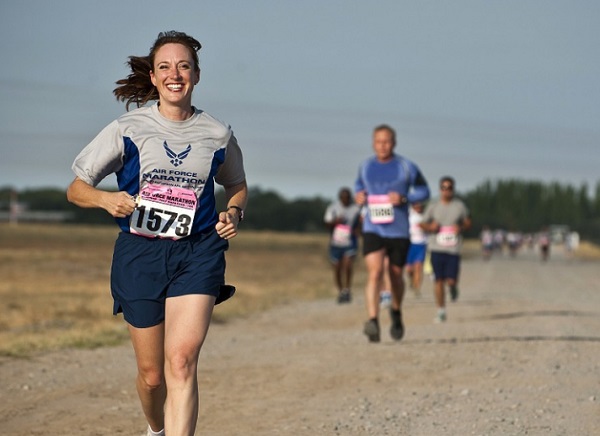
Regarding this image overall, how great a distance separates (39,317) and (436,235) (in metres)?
5.58

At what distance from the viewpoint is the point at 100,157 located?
6.11 m

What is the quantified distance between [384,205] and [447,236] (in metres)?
4.82

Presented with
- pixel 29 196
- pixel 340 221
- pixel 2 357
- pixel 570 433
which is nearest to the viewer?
pixel 570 433

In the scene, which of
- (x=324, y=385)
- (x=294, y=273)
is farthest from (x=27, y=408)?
(x=294, y=273)

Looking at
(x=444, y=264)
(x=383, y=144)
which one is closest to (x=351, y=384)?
(x=383, y=144)

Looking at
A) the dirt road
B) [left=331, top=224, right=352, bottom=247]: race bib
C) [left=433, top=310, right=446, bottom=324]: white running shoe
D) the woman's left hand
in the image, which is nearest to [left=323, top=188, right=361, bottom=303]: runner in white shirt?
[left=331, top=224, right=352, bottom=247]: race bib

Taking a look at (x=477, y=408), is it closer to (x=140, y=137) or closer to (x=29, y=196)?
(x=140, y=137)

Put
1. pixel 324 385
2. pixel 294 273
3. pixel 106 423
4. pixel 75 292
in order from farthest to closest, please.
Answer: pixel 294 273 < pixel 75 292 < pixel 324 385 < pixel 106 423

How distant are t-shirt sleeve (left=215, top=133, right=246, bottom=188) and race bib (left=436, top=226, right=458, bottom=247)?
11.1m

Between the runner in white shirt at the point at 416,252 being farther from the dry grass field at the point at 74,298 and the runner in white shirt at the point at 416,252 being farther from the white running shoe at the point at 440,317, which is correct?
the white running shoe at the point at 440,317

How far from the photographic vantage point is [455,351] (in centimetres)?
1246

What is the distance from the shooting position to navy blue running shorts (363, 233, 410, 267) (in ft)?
41.9

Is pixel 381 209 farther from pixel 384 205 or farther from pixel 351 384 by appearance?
pixel 351 384

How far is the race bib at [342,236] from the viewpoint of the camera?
20672 millimetres
